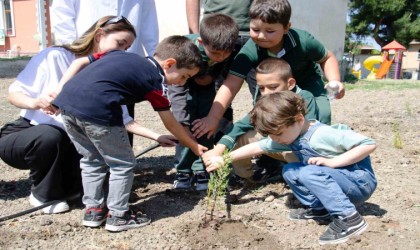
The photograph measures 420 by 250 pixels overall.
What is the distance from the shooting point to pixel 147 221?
2789 millimetres

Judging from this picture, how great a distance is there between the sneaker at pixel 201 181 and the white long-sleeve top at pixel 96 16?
1.24m

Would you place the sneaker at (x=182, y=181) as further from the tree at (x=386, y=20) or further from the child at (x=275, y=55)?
the tree at (x=386, y=20)

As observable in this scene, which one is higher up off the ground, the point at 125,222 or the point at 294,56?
the point at 294,56

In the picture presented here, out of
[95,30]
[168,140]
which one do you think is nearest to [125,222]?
[168,140]

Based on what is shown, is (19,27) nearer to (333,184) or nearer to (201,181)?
(201,181)

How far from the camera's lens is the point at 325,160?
2564 millimetres

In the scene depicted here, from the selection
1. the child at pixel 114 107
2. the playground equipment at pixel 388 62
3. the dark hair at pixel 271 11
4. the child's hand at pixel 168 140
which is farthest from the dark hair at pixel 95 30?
the playground equipment at pixel 388 62

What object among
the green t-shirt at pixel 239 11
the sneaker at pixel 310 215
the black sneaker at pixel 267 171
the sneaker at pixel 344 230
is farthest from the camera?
the green t-shirt at pixel 239 11

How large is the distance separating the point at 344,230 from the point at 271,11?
1495mm

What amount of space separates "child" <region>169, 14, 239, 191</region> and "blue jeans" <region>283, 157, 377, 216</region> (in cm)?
93

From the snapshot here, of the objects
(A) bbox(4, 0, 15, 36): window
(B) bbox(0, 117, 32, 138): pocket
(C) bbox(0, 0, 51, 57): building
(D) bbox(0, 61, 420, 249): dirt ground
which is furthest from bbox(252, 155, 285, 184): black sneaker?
(A) bbox(4, 0, 15, 36): window

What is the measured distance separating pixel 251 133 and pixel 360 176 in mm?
947

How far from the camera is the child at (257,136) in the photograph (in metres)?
2.94

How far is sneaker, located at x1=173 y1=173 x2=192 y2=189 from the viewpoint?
11.2 feet
